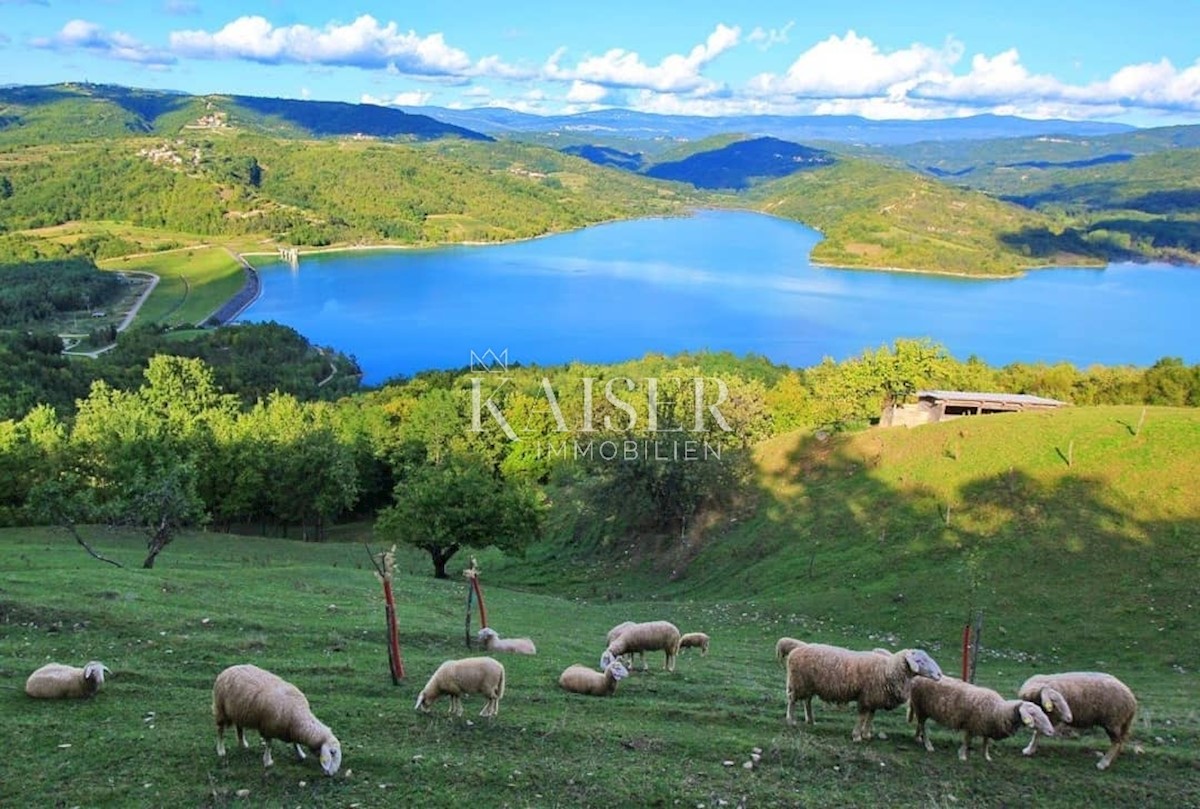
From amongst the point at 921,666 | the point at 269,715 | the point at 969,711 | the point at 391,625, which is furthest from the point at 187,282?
the point at 969,711

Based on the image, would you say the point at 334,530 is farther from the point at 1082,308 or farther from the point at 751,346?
the point at 1082,308

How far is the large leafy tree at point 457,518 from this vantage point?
1178 inches

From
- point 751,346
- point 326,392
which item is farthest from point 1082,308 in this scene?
point 326,392

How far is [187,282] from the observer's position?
15138 centimetres

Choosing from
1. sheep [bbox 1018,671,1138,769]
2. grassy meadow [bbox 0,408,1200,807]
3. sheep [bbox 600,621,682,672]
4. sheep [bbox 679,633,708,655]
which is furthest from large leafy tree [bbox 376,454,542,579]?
sheep [bbox 1018,671,1138,769]

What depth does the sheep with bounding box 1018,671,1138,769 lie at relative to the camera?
374 inches

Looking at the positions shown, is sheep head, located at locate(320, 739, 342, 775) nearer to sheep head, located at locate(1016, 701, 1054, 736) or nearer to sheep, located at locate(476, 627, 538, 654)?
sheep, located at locate(476, 627, 538, 654)

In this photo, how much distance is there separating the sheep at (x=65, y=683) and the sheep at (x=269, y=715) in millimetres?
2844

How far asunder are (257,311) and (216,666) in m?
146

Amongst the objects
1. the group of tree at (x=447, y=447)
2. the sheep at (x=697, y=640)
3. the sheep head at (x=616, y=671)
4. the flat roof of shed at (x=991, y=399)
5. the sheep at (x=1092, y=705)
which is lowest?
the group of tree at (x=447, y=447)

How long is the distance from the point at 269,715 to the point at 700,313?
146 metres

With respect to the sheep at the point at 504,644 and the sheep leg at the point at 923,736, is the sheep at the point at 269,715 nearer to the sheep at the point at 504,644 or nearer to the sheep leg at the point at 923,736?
the sheep at the point at 504,644

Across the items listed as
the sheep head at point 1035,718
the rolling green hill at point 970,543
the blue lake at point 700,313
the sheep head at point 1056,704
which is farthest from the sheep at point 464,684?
the blue lake at point 700,313

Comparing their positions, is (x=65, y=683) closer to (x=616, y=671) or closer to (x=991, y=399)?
(x=616, y=671)
